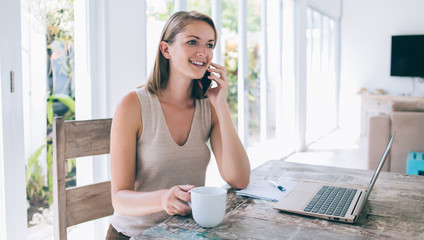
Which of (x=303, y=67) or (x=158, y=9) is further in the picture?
(x=303, y=67)

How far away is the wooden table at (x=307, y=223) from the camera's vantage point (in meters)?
0.96

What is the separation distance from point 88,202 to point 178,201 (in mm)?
443

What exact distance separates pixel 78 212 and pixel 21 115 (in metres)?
0.68

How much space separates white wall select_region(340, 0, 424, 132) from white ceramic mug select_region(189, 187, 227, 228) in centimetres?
723

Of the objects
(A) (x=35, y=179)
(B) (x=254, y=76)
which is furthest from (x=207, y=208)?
(B) (x=254, y=76)

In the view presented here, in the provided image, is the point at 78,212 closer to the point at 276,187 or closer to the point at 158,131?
the point at 158,131

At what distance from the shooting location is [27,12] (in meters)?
1.96

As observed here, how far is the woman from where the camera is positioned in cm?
134

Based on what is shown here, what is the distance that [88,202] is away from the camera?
4.45 feet

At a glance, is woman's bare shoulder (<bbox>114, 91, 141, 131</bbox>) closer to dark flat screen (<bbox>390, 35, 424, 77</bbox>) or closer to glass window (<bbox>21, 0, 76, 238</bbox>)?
glass window (<bbox>21, 0, 76, 238</bbox>)

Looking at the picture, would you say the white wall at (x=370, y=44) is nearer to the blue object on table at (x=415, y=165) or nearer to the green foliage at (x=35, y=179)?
the blue object on table at (x=415, y=165)

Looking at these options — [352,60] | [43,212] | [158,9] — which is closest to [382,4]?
[352,60]

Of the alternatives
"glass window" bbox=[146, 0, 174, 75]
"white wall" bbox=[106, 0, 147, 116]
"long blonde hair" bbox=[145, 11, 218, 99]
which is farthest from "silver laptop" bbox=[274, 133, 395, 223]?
"glass window" bbox=[146, 0, 174, 75]

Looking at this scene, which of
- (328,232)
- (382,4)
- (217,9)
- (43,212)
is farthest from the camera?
(382,4)
